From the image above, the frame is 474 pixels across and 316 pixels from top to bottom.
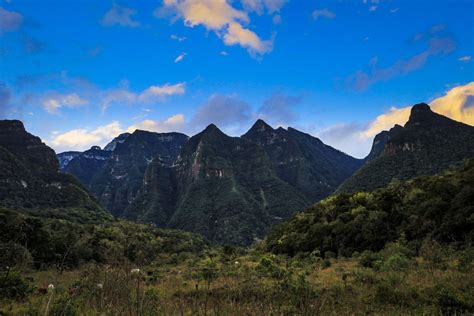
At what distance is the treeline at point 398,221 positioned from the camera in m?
21.6

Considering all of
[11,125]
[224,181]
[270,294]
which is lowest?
[270,294]

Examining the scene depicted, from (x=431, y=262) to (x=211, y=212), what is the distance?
404ft

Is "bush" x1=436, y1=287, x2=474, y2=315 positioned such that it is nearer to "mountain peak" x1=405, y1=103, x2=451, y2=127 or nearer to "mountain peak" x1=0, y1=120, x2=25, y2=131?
"mountain peak" x1=405, y1=103, x2=451, y2=127

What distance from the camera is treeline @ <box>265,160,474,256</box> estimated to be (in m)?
21.6

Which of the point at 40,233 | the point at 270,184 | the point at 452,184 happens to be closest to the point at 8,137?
the point at 270,184

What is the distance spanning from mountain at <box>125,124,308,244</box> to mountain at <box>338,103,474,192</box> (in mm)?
37629

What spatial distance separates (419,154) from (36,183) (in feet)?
381

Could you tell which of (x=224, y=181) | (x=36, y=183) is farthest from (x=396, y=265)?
(x=224, y=181)

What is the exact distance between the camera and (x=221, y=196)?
142m

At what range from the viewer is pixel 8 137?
433 feet

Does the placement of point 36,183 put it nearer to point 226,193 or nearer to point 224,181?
point 226,193

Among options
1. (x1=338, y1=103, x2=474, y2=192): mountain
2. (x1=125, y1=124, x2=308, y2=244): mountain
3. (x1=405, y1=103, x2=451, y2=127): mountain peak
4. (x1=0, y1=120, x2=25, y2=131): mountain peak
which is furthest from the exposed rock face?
(x1=0, y1=120, x2=25, y2=131): mountain peak

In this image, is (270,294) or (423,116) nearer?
(270,294)

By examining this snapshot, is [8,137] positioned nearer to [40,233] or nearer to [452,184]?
[40,233]
